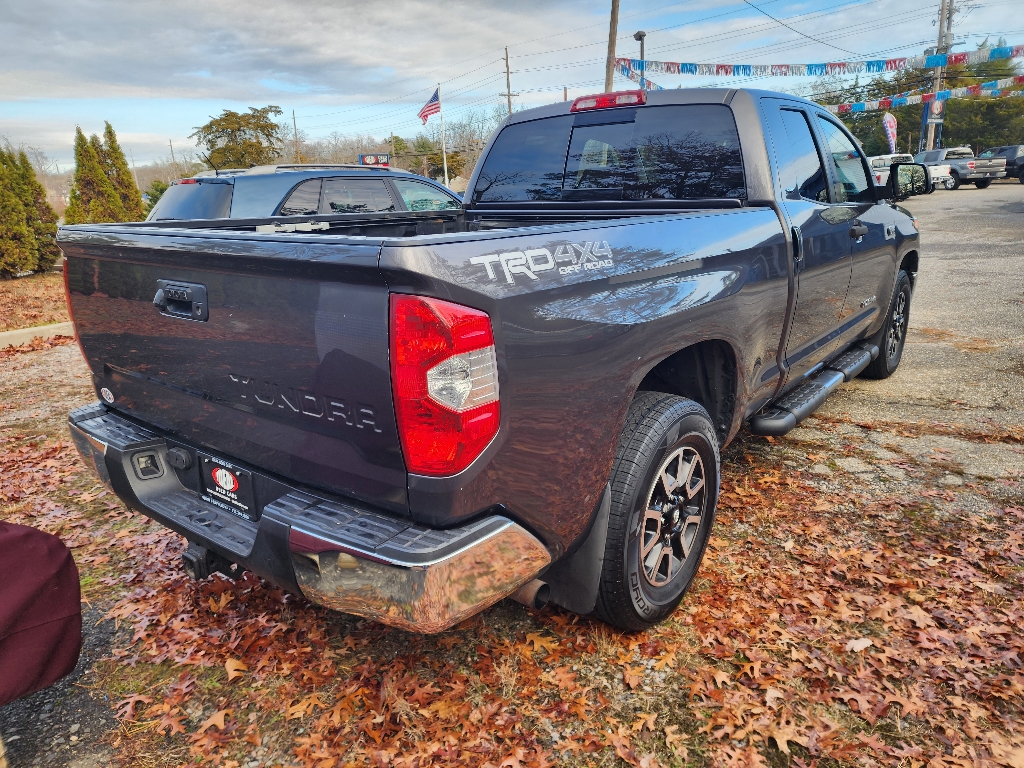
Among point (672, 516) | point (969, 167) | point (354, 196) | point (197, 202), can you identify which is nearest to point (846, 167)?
point (672, 516)

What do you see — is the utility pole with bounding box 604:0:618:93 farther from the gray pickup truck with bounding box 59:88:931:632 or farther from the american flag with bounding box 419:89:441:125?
the gray pickup truck with bounding box 59:88:931:632

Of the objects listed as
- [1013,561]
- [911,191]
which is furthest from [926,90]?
[1013,561]

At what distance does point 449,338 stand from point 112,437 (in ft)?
5.56

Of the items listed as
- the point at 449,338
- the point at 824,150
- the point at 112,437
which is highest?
the point at 824,150

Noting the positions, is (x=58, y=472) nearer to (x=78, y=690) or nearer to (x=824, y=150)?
(x=78, y=690)

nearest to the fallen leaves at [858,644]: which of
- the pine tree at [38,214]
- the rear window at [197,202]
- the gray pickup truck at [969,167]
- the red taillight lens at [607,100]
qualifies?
the red taillight lens at [607,100]

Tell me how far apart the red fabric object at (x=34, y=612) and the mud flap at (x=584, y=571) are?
62.6 inches

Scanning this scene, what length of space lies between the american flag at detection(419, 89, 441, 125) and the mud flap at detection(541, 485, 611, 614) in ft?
86.7

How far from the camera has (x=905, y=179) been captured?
4.92 metres

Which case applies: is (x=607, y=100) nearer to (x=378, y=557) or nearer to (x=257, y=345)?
(x=257, y=345)

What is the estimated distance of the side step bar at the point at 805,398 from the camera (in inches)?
142

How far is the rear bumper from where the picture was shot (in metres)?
1.75

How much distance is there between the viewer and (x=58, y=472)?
15.2ft

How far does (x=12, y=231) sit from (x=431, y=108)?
17.1m
